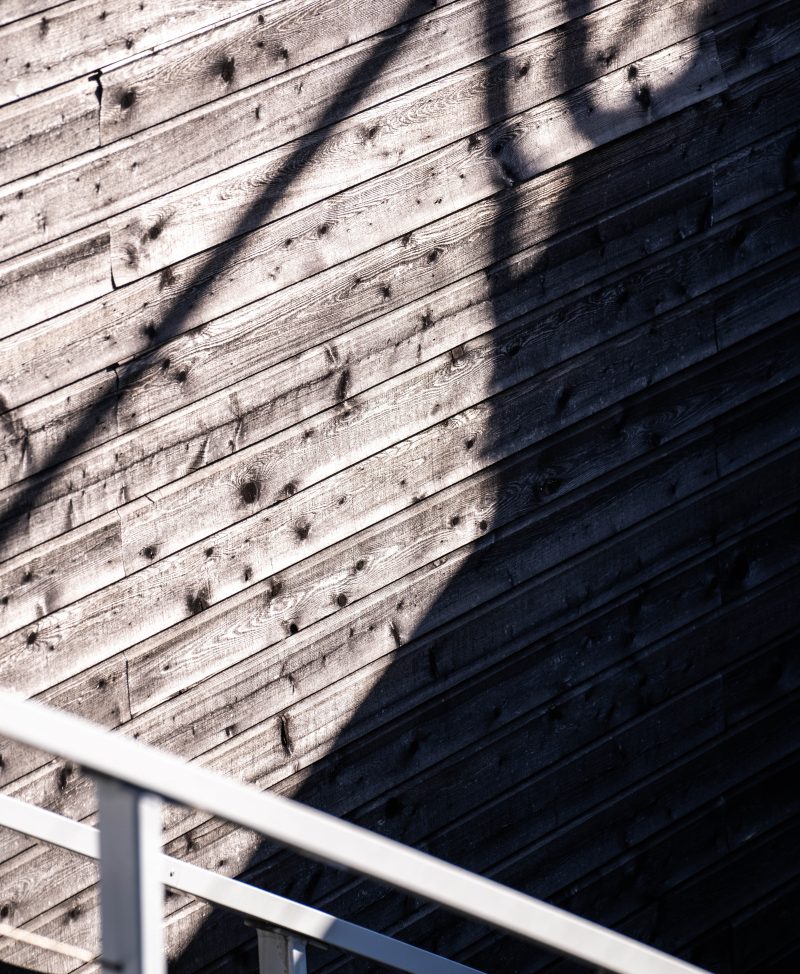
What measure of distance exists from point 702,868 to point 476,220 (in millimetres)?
1966

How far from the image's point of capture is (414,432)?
111 inches

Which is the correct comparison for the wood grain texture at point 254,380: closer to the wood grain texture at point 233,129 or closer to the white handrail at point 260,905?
the wood grain texture at point 233,129

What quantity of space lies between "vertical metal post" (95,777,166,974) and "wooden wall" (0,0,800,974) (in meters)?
1.60

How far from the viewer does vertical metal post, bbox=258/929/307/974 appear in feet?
5.65

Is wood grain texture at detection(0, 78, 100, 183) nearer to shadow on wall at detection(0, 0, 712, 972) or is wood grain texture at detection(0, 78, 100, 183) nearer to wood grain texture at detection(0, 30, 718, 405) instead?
wood grain texture at detection(0, 30, 718, 405)

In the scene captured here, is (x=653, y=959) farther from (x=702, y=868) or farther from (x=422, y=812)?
(x=702, y=868)

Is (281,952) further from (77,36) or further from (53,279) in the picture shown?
(77,36)

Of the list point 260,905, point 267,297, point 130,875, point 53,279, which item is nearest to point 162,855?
point 130,875

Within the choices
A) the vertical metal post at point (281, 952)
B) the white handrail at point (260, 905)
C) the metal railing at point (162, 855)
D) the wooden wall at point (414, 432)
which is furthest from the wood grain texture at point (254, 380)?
the metal railing at point (162, 855)

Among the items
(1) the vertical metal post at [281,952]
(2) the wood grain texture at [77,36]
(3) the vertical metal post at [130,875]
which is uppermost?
(2) the wood grain texture at [77,36]

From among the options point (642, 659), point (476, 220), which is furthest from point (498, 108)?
point (642, 659)

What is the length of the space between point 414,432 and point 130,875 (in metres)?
1.94

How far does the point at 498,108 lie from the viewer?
2764 millimetres

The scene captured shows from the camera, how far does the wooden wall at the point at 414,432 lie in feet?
8.09
